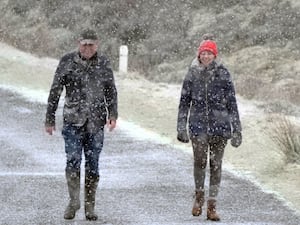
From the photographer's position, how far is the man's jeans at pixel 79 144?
7844 mm

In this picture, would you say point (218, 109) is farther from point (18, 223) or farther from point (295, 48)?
point (295, 48)

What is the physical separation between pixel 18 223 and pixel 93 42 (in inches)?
72.0

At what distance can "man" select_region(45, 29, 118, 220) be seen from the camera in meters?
7.75

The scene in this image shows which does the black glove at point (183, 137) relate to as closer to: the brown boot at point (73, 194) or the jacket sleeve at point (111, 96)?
the jacket sleeve at point (111, 96)

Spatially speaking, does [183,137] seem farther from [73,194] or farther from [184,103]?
[73,194]

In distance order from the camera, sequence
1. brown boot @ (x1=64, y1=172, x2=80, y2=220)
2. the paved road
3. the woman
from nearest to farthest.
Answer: brown boot @ (x1=64, y1=172, x2=80, y2=220)
the woman
the paved road

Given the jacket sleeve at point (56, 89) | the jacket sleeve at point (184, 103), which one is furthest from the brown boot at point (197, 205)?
the jacket sleeve at point (56, 89)

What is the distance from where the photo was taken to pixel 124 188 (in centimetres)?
995

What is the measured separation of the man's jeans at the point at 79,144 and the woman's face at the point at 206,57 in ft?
3.90

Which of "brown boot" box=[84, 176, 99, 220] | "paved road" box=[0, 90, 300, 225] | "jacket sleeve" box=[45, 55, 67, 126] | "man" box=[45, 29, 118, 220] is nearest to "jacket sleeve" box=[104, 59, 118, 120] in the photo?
"man" box=[45, 29, 118, 220]

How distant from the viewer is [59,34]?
3703cm

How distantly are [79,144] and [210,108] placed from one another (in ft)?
4.28

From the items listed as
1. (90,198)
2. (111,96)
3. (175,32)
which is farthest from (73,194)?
(175,32)

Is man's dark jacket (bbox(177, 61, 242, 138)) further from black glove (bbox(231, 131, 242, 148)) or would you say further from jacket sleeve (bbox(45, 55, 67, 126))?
jacket sleeve (bbox(45, 55, 67, 126))
